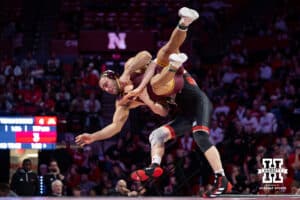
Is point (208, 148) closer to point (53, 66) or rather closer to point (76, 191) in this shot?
point (76, 191)

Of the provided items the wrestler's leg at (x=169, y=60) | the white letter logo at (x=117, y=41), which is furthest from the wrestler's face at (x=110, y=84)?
the white letter logo at (x=117, y=41)

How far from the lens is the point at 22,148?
12906 mm

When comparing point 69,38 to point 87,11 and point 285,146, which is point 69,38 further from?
point 285,146

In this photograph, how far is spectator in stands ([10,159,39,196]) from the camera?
1168cm

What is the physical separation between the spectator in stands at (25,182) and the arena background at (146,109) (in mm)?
1077

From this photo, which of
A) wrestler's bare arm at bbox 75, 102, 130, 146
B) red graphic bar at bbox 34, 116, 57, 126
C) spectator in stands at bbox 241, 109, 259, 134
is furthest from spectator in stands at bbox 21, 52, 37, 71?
wrestler's bare arm at bbox 75, 102, 130, 146

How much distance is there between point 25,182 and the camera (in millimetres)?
11703

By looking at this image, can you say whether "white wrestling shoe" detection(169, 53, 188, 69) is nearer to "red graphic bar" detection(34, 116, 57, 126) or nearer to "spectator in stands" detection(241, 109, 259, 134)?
"red graphic bar" detection(34, 116, 57, 126)

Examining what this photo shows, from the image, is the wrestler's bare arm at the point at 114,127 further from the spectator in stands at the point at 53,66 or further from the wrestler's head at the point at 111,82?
the spectator in stands at the point at 53,66

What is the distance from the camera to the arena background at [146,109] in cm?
1257

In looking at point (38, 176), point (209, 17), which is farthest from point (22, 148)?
point (209, 17)

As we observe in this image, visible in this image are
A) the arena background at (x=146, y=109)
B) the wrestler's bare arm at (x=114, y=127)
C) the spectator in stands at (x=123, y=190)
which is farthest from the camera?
the arena background at (x=146, y=109)
